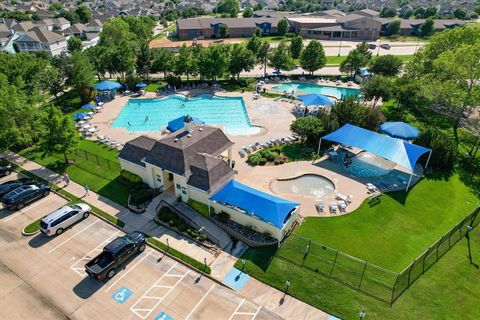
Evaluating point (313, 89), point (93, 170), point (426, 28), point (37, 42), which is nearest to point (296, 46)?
point (313, 89)

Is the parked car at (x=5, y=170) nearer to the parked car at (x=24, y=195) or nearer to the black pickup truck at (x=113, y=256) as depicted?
the parked car at (x=24, y=195)

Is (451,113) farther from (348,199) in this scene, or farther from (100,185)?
(100,185)

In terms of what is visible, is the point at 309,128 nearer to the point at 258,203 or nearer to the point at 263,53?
the point at 258,203

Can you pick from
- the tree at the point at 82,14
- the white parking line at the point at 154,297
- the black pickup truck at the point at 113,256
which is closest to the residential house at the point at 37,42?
the tree at the point at 82,14

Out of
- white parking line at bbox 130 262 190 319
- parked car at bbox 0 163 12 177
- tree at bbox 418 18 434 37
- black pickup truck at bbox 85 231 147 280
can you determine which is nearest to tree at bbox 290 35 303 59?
parked car at bbox 0 163 12 177

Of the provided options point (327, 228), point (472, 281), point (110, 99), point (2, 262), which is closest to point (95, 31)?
point (110, 99)
